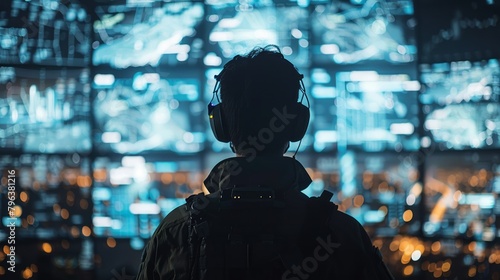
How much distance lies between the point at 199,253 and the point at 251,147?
0.74 feet

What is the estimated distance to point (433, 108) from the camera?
3.42m

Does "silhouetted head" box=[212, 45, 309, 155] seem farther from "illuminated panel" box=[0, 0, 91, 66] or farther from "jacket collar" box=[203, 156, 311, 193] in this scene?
"illuminated panel" box=[0, 0, 91, 66]

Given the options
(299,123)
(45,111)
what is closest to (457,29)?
(45,111)

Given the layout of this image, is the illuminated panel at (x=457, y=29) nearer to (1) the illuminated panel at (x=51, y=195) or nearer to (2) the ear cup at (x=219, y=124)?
(1) the illuminated panel at (x=51, y=195)

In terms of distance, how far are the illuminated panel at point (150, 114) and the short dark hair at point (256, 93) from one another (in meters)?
2.35

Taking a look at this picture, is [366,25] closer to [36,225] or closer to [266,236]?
[36,225]

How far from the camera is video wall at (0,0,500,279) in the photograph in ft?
11.2

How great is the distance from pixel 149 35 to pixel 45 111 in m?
0.78

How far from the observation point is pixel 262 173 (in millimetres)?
1153

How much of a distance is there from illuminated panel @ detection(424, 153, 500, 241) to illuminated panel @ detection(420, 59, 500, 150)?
0.10 metres

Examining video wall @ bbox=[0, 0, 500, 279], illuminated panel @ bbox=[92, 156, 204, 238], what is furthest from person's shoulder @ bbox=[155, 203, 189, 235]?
illuminated panel @ bbox=[92, 156, 204, 238]

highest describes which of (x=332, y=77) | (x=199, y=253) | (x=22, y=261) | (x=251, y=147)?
(x=332, y=77)

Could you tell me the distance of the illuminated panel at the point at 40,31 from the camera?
3680 mm

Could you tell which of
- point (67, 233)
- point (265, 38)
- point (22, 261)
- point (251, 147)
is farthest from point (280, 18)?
point (251, 147)
